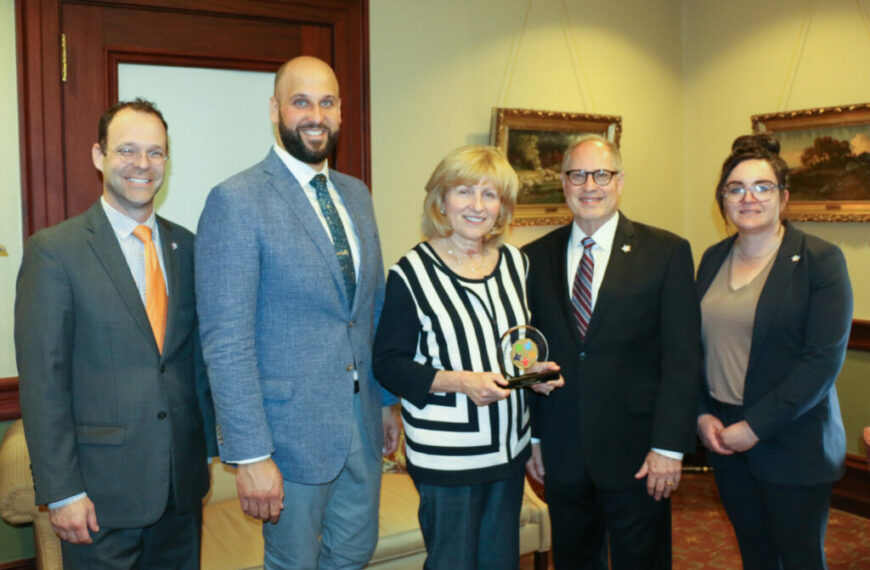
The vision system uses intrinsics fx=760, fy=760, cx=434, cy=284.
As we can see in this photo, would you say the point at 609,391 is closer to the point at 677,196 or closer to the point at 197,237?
the point at 197,237

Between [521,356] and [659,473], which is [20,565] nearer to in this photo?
[521,356]

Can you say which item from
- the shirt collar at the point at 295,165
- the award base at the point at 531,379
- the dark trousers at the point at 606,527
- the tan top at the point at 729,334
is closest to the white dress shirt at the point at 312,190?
the shirt collar at the point at 295,165

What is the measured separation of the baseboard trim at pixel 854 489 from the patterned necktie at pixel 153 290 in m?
4.12

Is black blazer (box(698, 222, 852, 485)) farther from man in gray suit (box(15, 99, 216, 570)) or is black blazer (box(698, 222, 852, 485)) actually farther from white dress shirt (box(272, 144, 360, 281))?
man in gray suit (box(15, 99, 216, 570))

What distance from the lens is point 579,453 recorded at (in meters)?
2.44

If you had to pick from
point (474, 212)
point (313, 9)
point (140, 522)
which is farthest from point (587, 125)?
point (140, 522)

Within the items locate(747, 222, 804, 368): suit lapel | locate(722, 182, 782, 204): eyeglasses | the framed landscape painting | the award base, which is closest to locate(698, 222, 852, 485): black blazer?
locate(747, 222, 804, 368): suit lapel

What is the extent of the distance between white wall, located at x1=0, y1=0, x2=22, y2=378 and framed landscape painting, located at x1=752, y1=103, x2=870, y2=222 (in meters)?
4.31

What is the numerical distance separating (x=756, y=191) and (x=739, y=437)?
82cm

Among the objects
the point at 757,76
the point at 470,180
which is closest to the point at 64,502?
the point at 470,180

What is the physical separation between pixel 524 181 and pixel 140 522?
3.32m

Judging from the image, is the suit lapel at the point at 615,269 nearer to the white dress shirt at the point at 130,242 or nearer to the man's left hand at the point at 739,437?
the man's left hand at the point at 739,437

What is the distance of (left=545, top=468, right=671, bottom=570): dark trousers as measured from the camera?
2447 millimetres

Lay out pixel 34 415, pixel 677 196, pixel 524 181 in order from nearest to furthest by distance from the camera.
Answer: pixel 34 415
pixel 524 181
pixel 677 196
